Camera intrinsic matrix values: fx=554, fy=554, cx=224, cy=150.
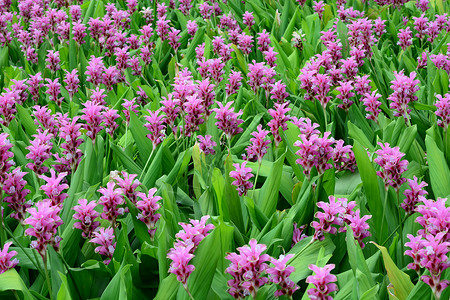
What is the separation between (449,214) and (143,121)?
183 centimetres

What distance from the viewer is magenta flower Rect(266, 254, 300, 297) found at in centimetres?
144

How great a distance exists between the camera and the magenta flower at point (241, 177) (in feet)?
6.78

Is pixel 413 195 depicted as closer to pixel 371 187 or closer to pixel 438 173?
pixel 371 187

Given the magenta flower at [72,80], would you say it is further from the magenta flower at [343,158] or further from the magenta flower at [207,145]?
the magenta flower at [343,158]

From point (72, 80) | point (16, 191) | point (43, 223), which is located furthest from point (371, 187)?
point (72, 80)

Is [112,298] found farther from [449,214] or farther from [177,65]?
[177,65]

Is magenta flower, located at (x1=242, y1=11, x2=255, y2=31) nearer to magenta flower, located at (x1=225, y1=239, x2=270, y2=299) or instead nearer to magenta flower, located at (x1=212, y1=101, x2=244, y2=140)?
magenta flower, located at (x1=212, y1=101, x2=244, y2=140)

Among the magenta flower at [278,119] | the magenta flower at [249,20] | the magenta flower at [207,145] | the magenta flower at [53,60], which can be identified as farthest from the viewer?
the magenta flower at [249,20]

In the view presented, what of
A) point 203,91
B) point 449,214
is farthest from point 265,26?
point 449,214

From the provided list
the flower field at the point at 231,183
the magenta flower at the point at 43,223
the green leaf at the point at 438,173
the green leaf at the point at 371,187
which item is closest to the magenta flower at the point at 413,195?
the flower field at the point at 231,183

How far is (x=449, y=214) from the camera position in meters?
1.54

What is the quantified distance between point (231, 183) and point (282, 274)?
0.73 metres

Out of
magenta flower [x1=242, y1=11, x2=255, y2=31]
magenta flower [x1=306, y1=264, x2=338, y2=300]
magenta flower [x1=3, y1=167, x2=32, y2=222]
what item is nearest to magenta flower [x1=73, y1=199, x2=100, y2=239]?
magenta flower [x1=3, y1=167, x2=32, y2=222]

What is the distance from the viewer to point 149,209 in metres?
1.83
